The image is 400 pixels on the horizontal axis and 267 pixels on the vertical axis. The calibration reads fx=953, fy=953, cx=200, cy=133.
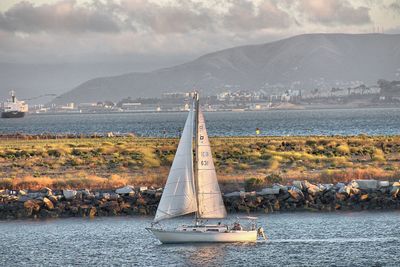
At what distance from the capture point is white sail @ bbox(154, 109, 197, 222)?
127ft

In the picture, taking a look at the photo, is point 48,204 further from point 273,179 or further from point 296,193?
point 273,179

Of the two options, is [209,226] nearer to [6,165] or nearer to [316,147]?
[6,165]

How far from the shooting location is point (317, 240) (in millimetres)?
39531

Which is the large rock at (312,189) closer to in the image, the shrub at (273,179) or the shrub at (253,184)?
the shrub at (253,184)

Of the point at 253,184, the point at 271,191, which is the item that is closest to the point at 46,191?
the point at 253,184

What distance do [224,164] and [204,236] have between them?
30.3 meters

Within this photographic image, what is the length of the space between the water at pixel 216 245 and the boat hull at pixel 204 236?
35 centimetres

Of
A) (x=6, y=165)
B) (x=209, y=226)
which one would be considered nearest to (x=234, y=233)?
(x=209, y=226)

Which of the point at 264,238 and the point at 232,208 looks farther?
the point at 232,208

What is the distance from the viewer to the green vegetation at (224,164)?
5512 cm

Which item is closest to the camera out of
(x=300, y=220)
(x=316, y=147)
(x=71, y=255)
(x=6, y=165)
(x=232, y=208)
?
(x=71, y=255)

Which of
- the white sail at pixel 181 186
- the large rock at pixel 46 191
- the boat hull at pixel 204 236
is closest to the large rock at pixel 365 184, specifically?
the boat hull at pixel 204 236

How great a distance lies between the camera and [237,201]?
157ft

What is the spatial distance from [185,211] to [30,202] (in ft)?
40.2
